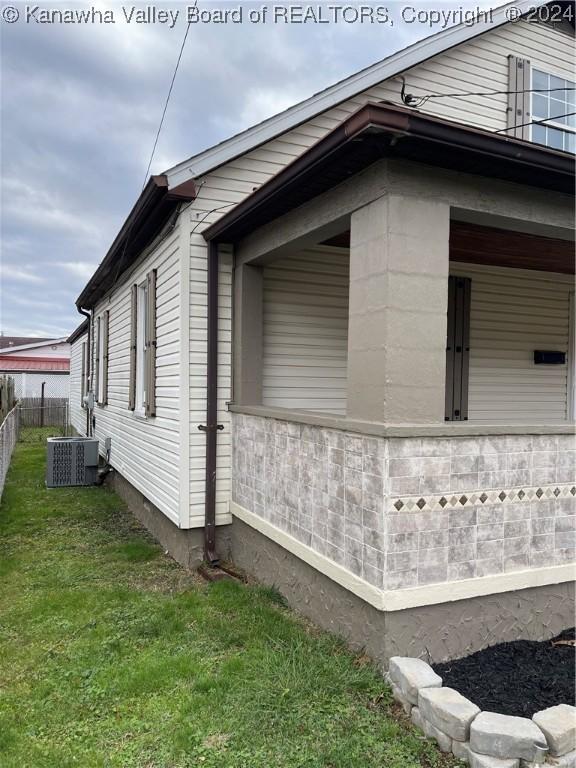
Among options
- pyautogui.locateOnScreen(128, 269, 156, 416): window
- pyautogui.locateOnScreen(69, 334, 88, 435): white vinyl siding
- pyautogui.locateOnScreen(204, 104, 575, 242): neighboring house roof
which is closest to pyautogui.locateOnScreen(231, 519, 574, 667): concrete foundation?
pyautogui.locateOnScreen(204, 104, 575, 242): neighboring house roof

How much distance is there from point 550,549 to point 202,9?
214 inches

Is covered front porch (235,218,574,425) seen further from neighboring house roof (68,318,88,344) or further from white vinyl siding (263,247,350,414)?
neighboring house roof (68,318,88,344)

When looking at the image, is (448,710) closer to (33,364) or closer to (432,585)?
(432,585)

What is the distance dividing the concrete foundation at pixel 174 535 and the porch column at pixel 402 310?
250 centimetres

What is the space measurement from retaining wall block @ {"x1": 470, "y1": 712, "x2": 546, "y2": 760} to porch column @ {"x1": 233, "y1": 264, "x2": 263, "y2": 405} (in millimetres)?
3151

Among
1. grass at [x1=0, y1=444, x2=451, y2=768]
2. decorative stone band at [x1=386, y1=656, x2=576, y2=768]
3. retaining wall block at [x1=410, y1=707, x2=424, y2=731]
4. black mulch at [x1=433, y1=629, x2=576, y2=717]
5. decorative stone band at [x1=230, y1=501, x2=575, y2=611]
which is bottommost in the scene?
grass at [x1=0, y1=444, x2=451, y2=768]

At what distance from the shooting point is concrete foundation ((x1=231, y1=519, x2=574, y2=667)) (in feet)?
9.36

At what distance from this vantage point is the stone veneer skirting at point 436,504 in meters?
2.82

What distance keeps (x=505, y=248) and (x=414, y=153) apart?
2598 mm

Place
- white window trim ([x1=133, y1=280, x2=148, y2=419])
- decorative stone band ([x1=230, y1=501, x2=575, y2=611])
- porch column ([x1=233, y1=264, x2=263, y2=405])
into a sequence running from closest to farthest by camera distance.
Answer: decorative stone band ([x1=230, y1=501, x2=575, y2=611]), porch column ([x1=233, y1=264, x2=263, y2=405]), white window trim ([x1=133, y1=280, x2=148, y2=419])

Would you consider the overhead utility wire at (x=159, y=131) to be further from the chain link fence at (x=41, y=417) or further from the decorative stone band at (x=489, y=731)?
the chain link fence at (x=41, y=417)

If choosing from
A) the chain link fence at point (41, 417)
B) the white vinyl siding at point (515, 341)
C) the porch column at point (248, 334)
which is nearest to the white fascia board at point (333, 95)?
the porch column at point (248, 334)

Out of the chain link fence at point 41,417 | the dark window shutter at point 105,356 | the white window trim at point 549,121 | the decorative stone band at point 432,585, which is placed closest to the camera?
the decorative stone band at point 432,585

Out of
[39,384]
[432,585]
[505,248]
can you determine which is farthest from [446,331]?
[39,384]
